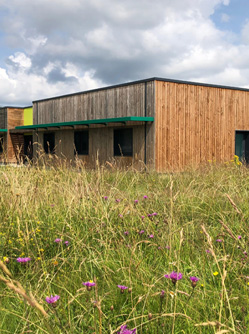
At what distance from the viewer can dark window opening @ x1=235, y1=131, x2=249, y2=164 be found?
21031mm

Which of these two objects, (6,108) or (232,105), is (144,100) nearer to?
(232,105)

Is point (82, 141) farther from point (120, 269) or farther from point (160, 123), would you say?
point (120, 269)

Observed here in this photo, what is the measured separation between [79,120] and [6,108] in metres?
12.0

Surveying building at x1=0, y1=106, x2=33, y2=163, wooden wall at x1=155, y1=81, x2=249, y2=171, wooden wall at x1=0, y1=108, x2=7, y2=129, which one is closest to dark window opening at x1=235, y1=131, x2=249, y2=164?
wooden wall at x1=155, y1=81, x2=249, y2=171

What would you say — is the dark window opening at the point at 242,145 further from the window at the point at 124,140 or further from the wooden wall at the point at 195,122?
the window at the point at 124,140

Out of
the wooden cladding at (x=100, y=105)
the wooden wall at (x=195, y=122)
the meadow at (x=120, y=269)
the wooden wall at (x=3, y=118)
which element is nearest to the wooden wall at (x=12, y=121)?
the wooden wall at (x=3, y=118)

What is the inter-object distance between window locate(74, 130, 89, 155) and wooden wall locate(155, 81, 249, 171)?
5673 millimetres

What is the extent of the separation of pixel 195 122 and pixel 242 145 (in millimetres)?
4188

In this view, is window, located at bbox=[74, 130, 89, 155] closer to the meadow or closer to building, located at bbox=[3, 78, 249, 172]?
building, located at bbox=[3, 78, 249, 172]

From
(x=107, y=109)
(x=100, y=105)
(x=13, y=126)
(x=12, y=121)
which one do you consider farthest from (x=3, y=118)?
(x=107, y=109)

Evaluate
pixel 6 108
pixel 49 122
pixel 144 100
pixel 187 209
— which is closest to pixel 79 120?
pixel 49 122

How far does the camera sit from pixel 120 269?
3137 millimetres

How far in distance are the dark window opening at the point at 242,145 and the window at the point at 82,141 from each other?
8309 mm

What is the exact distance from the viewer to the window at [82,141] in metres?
21.6
